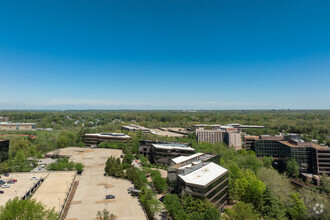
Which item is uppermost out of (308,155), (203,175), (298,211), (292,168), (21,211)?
(21,211)

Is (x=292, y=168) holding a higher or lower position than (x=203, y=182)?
lower

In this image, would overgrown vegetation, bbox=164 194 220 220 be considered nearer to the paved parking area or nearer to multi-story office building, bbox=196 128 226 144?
the paved parking area

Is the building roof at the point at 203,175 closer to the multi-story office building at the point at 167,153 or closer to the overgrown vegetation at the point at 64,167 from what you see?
the multi-story office building at the point at 167,153

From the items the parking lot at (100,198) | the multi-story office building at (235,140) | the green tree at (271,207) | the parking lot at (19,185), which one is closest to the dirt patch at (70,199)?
the parking lot at (100,198)

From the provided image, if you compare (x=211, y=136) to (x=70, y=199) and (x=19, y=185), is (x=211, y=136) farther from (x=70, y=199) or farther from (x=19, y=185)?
(x=19, y=185)

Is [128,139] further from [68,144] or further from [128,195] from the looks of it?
[128,195]

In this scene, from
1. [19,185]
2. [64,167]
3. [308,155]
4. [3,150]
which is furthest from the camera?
[308,155]

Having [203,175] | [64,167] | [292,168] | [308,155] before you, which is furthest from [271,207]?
[64,167]
